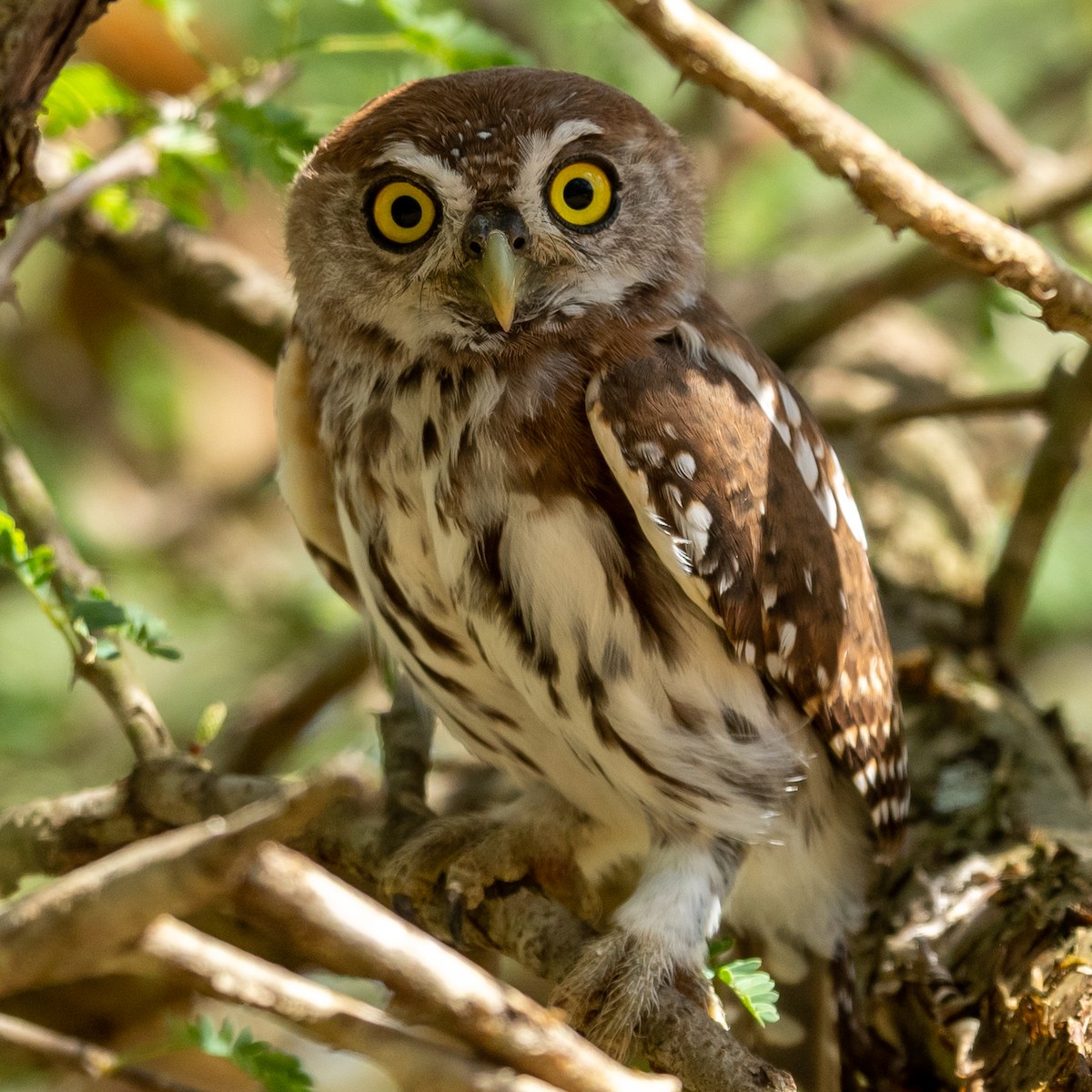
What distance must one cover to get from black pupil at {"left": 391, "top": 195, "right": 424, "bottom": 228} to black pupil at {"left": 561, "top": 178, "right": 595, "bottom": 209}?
0.90 feet

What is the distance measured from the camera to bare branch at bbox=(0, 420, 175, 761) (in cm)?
231

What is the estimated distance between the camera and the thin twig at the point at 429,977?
1.12 meters

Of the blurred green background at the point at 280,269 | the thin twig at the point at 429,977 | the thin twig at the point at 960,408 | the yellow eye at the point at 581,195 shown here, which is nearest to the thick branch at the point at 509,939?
the thin twig at the point at 429,977

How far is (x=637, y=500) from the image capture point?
2137mm

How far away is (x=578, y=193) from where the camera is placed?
2.37m

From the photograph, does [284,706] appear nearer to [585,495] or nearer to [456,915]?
[456,915]

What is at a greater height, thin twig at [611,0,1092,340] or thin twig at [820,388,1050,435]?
thin twig at [611,0,1092,340]

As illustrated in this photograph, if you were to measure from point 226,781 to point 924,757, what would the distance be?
1699mm

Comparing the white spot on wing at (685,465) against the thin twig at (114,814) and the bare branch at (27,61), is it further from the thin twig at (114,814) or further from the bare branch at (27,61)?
the bare branch at (27,61)

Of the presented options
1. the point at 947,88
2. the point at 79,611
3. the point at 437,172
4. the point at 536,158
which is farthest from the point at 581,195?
the point at 947,88

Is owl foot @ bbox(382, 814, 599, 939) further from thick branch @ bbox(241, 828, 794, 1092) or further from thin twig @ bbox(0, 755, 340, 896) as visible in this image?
thin twig @ bbox(0, 755, 340, 896)

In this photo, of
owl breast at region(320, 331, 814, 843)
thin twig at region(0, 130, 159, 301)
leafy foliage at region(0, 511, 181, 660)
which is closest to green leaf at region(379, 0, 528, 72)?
thin twig at region(0, 130, 159, 301)

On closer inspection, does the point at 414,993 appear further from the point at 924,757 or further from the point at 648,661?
the point at 924,757

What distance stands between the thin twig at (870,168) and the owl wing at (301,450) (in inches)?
40.7
